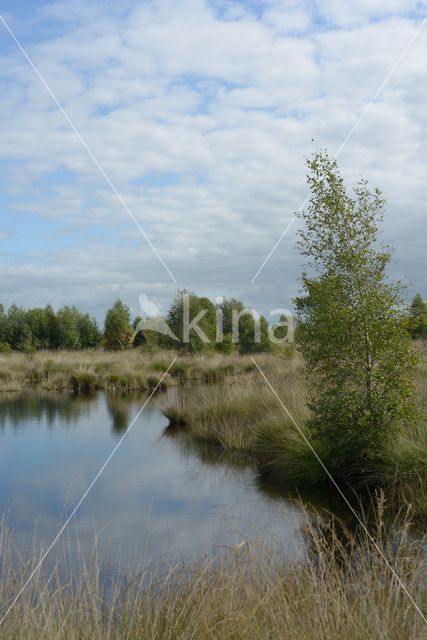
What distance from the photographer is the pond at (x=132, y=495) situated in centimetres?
736

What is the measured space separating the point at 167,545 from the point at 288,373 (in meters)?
11.4

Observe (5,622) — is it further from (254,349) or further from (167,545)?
(254,349)

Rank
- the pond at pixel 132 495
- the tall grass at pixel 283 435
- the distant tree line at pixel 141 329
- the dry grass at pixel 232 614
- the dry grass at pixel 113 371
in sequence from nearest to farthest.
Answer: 1. the dry grass at pixel 232 614
2. the pond at pixel 132 495
3. the tall grass at pixel 283 435
4. the dry grass at pixel 113 371
5. the distant tree line at pixel 141 329

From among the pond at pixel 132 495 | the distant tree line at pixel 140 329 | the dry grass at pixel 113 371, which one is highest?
the distant tree line at pixel 140 329

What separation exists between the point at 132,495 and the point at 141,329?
116 feet

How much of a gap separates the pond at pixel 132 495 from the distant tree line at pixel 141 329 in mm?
11455

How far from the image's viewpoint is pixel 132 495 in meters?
10.1

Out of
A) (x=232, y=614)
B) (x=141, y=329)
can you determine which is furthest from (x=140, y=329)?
(x=232, y=614)

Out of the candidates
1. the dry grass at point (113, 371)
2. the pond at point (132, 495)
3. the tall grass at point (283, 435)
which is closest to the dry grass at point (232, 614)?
the pond at point (132, 495)

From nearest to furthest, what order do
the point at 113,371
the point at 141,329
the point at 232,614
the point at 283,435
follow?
1. the point at 232,614
2. the point at 283,435
3. the point at 113,371
4. the point at 141,329

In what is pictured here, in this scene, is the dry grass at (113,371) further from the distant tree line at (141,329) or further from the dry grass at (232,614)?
the dry grass at (232,614)

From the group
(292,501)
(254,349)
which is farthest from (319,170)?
(254,349)

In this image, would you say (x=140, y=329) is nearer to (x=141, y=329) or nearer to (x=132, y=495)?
(x=141, y=329)

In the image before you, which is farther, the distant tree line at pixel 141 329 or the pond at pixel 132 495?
the distant tree line at pixel 141 329
